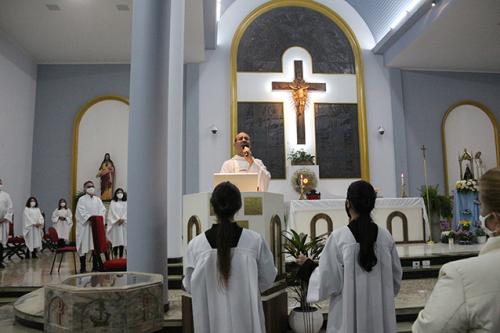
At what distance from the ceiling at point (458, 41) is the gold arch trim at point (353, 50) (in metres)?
1.09

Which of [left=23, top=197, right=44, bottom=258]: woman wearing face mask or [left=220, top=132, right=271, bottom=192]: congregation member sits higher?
[left=220, top=132, right=271, bottom=192]: congregation member

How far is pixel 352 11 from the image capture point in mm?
12430

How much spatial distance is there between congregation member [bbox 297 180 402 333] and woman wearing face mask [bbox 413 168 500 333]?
134 centimetres

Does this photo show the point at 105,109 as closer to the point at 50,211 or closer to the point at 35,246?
the point at 50,211

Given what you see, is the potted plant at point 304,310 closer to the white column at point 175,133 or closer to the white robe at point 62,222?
the white column at point 175,133

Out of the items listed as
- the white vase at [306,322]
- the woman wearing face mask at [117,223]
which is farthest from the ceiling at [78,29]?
the white vase at [306,322]

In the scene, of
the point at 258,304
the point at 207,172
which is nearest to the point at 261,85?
the point at 207,172

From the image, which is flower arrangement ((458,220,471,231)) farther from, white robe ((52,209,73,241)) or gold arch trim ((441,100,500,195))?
white robe ((52,209,73,241))

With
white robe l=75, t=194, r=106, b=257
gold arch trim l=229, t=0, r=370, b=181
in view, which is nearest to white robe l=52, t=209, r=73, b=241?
white robe l=75, t=194, r=106, b=257

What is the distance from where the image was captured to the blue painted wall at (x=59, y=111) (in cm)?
1172

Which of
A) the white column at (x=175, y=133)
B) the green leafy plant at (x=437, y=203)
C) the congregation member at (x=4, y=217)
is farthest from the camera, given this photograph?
the green leafy plant at (x=437, y=203)

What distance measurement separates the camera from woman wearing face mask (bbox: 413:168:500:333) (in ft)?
3.73

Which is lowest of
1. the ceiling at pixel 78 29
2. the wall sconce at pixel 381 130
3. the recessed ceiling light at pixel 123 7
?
the wall sconce at pixel 381 130

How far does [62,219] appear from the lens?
35.6 feet
